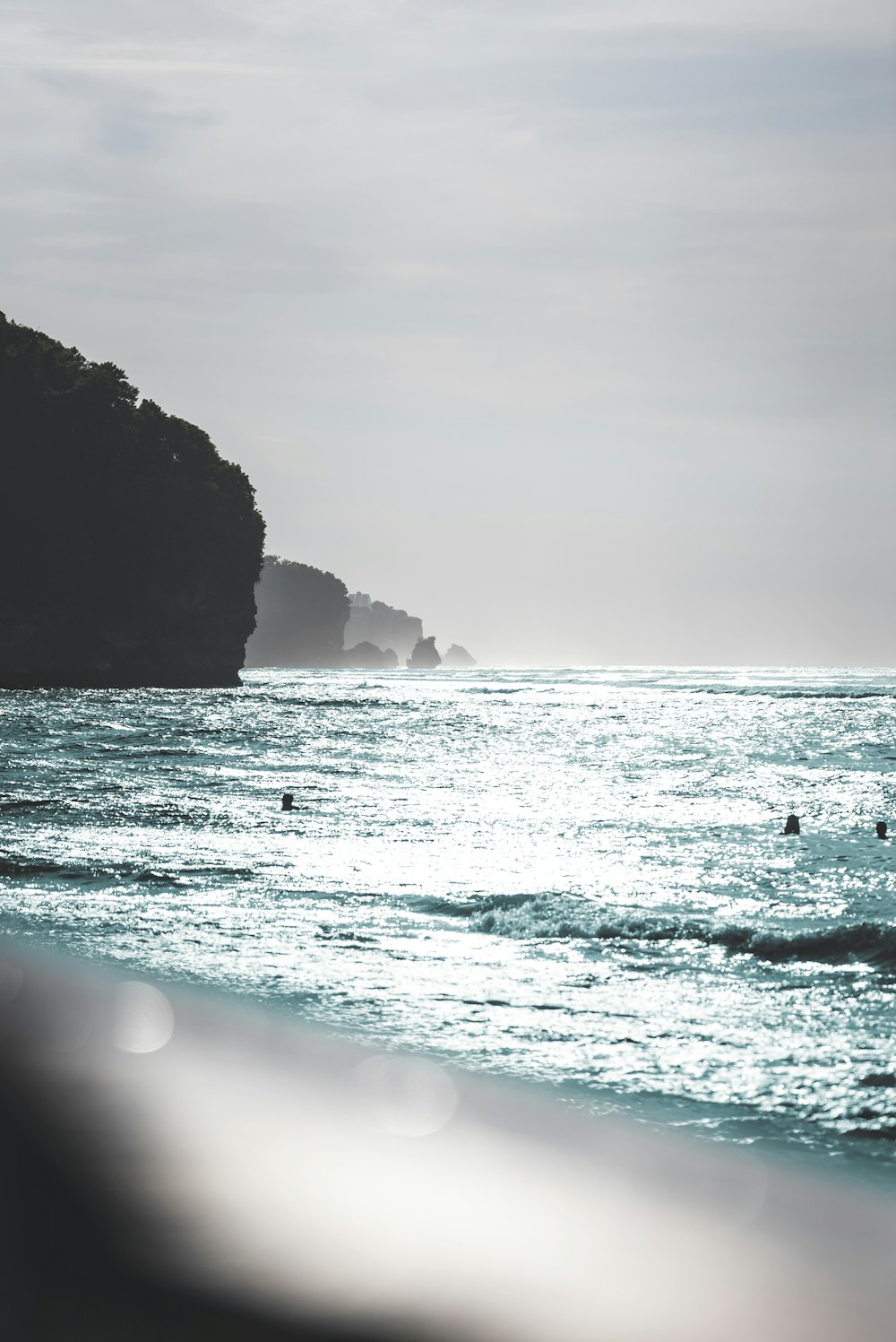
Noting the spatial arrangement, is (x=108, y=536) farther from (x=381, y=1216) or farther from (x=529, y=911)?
(x=381, y=1216)

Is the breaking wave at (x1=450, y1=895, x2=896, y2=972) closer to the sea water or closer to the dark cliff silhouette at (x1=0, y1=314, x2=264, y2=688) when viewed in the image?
the sea water

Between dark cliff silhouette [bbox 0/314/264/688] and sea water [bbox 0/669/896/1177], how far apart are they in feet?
194

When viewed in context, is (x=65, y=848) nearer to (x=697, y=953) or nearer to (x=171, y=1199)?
(x=697, y=953)

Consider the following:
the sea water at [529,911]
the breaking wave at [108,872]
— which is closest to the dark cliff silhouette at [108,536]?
the sea water at [529,911]

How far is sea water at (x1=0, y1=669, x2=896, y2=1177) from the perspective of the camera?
6840 millimetres

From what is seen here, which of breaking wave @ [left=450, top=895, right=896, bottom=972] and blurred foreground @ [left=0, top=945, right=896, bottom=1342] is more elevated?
breaking wave @ [left=450, top=895, right=896, bottom=972]

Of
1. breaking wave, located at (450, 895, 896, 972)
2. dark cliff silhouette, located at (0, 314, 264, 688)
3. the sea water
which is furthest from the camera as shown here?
dark cliff silhouette, located at (0, 314, 264, 688)

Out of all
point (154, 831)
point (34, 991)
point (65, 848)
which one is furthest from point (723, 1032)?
point (154, 831)

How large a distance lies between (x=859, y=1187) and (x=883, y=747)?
38294 mm

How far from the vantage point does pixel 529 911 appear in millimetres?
11250

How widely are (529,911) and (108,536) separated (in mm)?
85147

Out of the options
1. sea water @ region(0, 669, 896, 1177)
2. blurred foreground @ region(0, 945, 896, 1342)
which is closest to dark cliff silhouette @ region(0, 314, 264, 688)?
sea water @ region(0, 669, 896, 1177)

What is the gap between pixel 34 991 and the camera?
7816 millimetres

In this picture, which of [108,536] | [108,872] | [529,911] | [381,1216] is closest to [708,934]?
[529,911]
